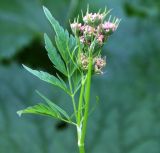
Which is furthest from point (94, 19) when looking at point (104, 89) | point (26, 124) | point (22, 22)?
point (22, 22)

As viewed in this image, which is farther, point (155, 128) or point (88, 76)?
point (155, 128)

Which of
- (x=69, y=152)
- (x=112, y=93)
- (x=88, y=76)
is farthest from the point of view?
(x=112, y=93)

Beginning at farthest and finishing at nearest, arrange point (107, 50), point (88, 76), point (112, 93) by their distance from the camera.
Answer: point (107, 50), point (112, 93), point (88, 76)

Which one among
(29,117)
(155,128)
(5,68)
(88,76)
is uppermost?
(88,76)

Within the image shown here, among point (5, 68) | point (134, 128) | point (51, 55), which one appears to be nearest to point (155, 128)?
point (134, 128)

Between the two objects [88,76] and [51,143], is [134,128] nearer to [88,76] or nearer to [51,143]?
[51,143]

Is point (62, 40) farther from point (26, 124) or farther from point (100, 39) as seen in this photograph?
point (26, 124)

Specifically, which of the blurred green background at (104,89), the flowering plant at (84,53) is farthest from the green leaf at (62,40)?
the blurred green background at (104,89)

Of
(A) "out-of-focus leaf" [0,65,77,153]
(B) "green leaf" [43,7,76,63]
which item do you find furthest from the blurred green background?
(B) "green leaf" [43,7,76,63]
